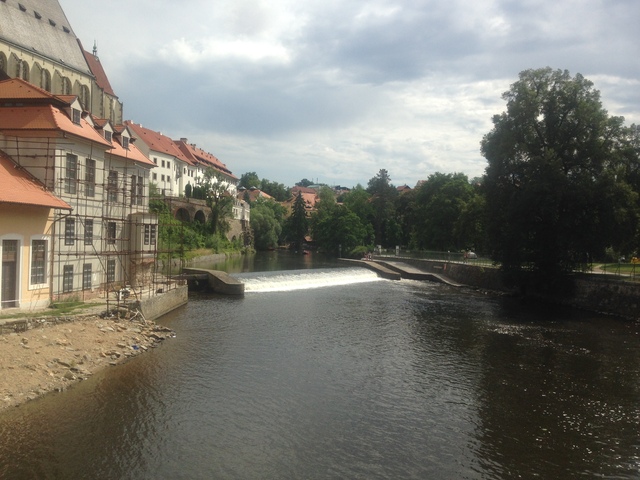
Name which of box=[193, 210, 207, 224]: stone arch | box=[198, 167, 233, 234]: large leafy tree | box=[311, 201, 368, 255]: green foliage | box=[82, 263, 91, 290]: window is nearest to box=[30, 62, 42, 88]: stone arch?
box=[82, 263, 91, 290]: window

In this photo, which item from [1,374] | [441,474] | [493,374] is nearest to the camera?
[441,474]

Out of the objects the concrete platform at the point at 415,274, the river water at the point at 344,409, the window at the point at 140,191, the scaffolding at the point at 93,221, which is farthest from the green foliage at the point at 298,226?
the river water at the point at 344,409

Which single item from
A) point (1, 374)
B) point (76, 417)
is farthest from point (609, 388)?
point (1, 374)

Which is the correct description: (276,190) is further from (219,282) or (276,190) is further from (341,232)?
(219,282)

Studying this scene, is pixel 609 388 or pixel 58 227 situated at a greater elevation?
pixel 58 227

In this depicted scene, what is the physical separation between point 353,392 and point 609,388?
8.55 metres

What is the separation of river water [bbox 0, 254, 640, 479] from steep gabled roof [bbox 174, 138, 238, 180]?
64178mm

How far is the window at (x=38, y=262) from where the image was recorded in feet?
65.7

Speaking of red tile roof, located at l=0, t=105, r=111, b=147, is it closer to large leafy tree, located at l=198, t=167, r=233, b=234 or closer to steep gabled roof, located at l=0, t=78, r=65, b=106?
steep gabled roof, located at l=0, t=78, r=65, b=106

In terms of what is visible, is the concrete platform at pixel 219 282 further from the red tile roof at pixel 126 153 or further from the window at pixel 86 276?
the window at pixel 86 276

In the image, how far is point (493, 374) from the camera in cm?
1773

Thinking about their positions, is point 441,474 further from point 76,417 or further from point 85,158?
point 85,158

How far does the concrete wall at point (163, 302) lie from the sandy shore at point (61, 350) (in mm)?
2036

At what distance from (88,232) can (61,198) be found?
281 cm
